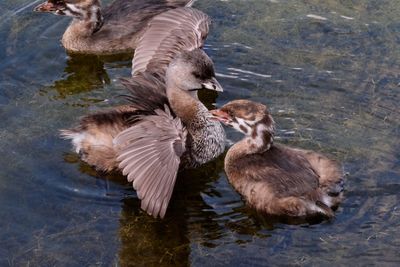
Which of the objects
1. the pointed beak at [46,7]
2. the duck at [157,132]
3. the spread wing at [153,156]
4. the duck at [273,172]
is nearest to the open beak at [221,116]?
the duck at [273,172]

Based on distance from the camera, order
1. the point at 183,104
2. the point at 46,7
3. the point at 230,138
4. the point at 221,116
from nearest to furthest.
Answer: the point at 221,116 < the point at 183,104 < the point at 230,138 < the point at 46,7

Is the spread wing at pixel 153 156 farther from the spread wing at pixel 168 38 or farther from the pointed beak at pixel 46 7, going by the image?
the pointed beak at pixel 46 7

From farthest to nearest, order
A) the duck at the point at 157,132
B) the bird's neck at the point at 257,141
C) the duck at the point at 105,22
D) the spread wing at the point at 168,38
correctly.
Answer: the duck at the point at 105,22 → the spread wing at the point at 168,38 → the bird's neck at the point at 257,141 → the duck at the point at 157,132

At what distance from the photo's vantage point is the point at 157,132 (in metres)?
6.40

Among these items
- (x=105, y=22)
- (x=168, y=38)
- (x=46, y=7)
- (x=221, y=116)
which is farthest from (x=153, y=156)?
(x=46, y=7)

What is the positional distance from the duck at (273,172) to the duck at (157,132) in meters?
0.38

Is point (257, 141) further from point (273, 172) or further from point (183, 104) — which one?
point (183, 104)

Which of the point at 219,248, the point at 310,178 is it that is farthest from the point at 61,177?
the point at 310,178

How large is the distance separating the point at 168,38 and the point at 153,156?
2157 mm

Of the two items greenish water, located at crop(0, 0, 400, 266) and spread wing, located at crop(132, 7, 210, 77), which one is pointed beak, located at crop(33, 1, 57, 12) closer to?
greenish water, located at crop(0, 0, 400, 266)

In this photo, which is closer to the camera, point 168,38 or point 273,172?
point 273,172

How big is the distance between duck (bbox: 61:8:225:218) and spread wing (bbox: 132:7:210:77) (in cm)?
5

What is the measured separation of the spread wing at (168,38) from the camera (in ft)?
26.0

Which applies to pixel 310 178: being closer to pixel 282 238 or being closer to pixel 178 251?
pixel 282 238
